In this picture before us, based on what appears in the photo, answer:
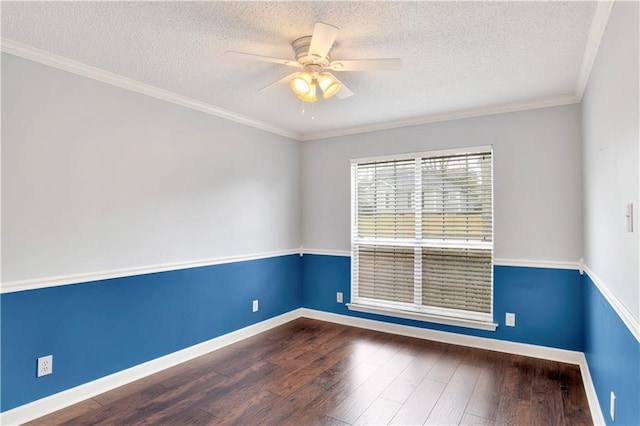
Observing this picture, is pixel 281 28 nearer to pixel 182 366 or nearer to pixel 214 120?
pixel 214 120

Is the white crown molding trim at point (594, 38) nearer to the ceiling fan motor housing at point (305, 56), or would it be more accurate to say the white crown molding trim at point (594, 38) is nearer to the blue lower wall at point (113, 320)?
the ceiling fan motor housing at point (305, 56)

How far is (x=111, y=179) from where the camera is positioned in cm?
282

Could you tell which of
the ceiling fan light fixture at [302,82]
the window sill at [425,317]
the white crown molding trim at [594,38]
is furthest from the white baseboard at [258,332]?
the ceiling fan light fixture at [302,82]

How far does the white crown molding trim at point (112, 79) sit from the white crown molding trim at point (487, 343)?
8.62 ft

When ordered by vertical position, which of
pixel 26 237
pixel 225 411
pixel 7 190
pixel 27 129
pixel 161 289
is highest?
pixel 27 129

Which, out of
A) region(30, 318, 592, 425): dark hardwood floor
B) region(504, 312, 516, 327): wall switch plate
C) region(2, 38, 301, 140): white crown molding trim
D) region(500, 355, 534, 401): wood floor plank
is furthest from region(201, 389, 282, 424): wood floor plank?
region(2, 38, 301, 140): white crown molding trim

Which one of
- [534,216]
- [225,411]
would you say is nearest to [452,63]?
[534,216]

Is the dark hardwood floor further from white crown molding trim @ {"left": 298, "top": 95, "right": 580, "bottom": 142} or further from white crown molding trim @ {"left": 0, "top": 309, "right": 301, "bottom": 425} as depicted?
white crown molding trim @ {"left": 298, "top": 95, "right": 580, "bottom": 142}

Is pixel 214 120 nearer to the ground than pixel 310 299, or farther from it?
farther from it

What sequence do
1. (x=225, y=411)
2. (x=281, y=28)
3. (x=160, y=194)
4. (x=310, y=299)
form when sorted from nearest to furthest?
1. (x=281, y=28)
2. (x=225, y=411)
3. (x=160, y=194)
4. (x=310, y=299)

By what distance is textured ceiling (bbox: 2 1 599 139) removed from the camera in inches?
74.9

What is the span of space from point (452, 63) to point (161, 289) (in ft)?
9.92

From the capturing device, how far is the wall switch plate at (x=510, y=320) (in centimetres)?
350

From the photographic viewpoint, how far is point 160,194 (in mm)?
3166
